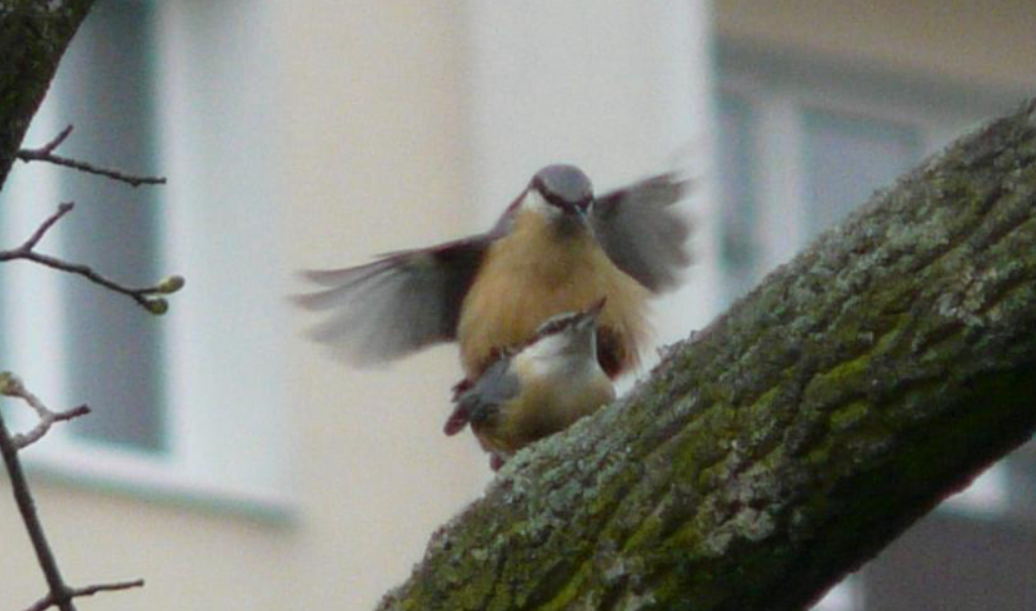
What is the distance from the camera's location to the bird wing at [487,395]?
3949 millimetres

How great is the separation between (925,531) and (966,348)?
22.9ft

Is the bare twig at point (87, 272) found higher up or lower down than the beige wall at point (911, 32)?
higher up

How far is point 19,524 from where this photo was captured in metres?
7.56

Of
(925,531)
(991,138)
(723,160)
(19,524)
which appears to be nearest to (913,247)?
(991,138)

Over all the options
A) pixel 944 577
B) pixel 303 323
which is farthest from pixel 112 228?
pixel 944 577

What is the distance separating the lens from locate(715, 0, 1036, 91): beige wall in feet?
34.3

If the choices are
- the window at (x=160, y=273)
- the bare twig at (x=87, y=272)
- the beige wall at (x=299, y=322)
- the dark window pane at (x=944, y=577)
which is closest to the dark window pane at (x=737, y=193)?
the dark window pane at (x=944, y=577)

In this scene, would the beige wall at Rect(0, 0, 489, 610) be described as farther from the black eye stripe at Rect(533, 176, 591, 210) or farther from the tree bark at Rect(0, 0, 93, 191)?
the tree bark at Rect(0, 0, 93, 191)

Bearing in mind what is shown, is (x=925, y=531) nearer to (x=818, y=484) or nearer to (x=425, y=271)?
(x=425, y=271)

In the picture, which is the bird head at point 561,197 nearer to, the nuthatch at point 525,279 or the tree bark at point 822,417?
the nuthatch at point 525,279

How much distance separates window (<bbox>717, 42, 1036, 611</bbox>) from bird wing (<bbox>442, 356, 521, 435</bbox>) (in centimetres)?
602

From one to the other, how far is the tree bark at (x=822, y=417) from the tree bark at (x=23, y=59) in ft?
1.73

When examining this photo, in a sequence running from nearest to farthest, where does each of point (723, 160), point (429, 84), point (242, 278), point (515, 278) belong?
point (515, 278)
point (242, 278)
point (429, 84)
point (723, 160)

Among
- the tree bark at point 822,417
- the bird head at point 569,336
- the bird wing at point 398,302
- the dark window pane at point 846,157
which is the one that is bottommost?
the dark window pane at point 846,157
